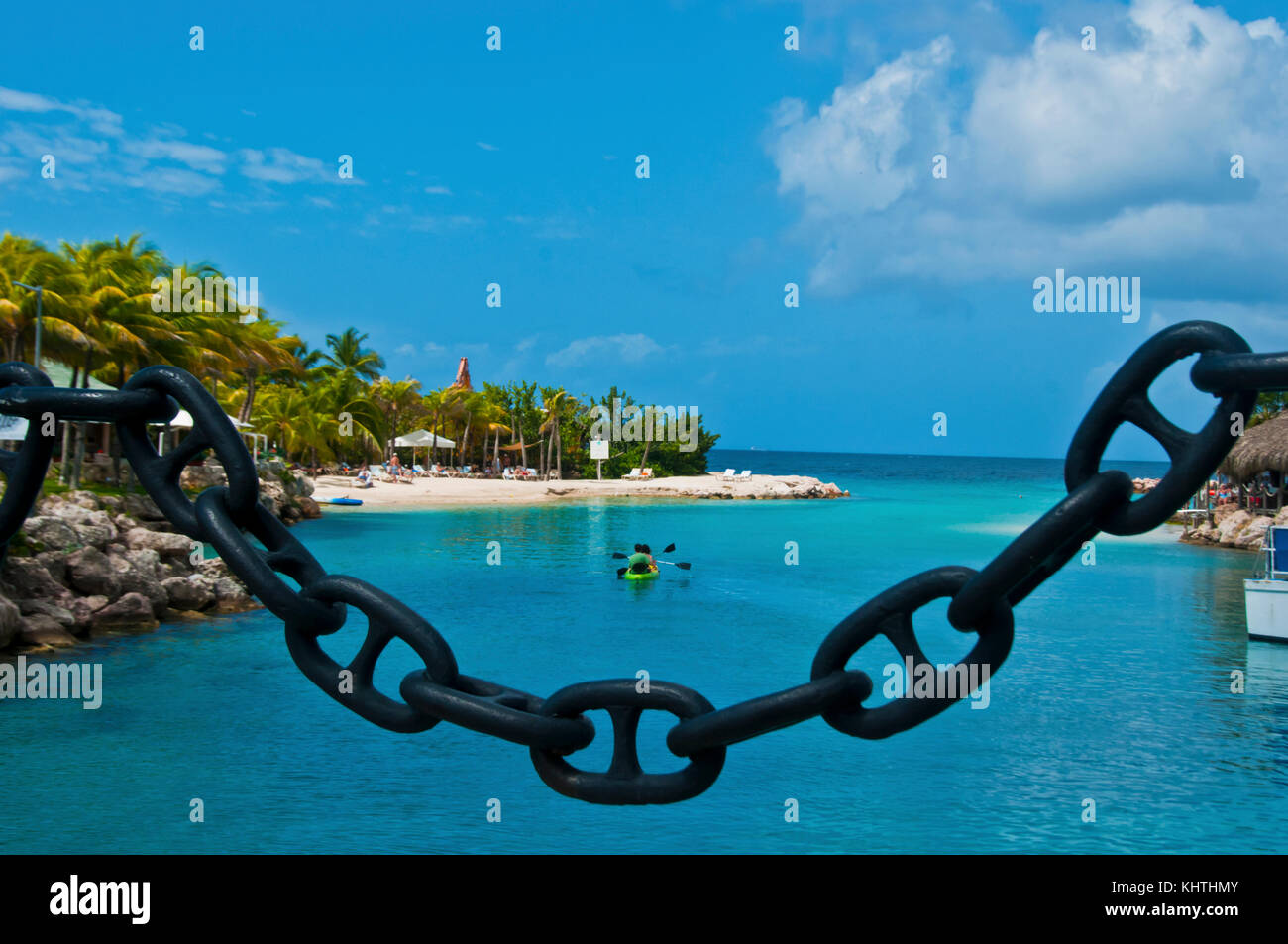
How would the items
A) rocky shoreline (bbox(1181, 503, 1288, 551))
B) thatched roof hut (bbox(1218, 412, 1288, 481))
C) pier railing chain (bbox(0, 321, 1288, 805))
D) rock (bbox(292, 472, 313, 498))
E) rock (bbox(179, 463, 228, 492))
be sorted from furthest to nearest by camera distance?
rock (bbox(292, 472, 313, 498)) < rocky shoreline (bbox(1181, 503, 1288, 551)) < thatched roof hut (bbox(1218, 412, 1288, 481)) < rock (bbox(179, 463, 228, 492)) < pier railing chain (bbox(0, 321, 1288, 805))

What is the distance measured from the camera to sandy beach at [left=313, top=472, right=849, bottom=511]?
173 ft

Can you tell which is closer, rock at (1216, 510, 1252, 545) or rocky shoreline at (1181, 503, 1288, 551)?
rocky shoreline at (1181, 503, 1288, 551)

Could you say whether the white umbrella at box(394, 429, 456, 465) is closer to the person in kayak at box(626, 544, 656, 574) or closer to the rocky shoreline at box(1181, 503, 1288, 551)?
the person in kayak at box(626, 544, 656, 574)

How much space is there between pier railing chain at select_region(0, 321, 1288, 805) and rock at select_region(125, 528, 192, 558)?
2010cm

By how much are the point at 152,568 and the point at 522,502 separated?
38211mm

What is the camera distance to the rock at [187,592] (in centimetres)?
1920

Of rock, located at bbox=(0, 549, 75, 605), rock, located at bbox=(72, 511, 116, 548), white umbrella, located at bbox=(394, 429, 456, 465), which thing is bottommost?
rock, located at bbox=(0, 549, 75, 605)

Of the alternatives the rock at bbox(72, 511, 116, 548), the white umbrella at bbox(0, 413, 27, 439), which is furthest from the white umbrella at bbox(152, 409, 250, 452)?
the rock at bbox(72, 511, 116, 548)

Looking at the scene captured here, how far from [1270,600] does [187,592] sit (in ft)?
66.0

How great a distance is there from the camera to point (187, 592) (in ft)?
63.7

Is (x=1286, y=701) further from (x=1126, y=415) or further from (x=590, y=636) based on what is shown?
(x=1126, y=415)
